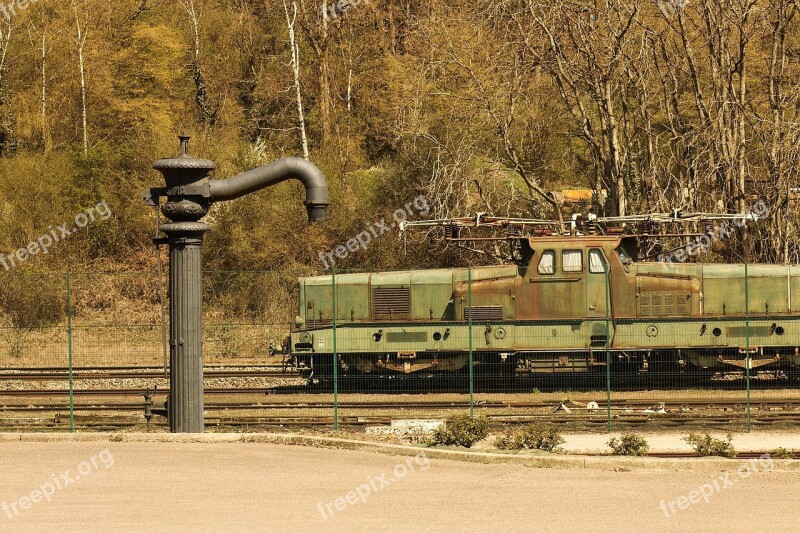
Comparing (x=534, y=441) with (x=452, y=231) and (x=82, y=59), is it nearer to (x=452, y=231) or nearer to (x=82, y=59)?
(x=452, y=231)

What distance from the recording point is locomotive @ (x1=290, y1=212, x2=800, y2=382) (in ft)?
67.7

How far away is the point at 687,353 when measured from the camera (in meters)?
20.8

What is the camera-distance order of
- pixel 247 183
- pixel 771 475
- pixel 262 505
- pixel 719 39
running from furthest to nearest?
pixel 719 39
pixel 247 183
pixel 771 475
pixel 262 505

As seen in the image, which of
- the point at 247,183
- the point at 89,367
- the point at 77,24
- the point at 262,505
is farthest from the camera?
the point at 77,24

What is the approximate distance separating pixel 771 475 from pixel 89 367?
12814 mm

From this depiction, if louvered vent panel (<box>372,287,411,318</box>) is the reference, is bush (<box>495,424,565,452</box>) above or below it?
below

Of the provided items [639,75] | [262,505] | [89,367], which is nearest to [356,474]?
[262,505]

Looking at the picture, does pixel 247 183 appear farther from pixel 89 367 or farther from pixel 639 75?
pixel 639 75

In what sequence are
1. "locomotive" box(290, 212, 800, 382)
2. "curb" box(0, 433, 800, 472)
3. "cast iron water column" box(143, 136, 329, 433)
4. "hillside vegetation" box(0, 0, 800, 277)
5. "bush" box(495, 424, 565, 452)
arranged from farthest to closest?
"hillside vegetation" box(0, 0, 800, 277) → "locomotive" box(290, 212, 800, 382) → "cast iron water column" box(143, 136, 329, 433) → "bush" box(495, 424, 565, 452) → "curb" box(0, 433, 800, 472)

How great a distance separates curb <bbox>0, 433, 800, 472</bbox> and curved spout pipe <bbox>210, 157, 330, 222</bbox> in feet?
10.4

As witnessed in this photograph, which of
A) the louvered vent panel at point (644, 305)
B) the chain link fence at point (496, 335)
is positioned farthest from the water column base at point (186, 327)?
the louvered vent panel at point (644, 305)

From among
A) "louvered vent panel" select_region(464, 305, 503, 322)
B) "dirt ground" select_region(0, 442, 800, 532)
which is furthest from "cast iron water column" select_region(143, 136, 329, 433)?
"louvered vent panel" select_region(464, 305, 503, 322)

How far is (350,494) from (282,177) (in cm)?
517

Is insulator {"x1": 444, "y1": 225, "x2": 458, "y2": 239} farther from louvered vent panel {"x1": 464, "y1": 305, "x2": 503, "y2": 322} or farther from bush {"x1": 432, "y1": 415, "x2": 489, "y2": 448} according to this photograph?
bush {"x1": 432, "y1": 415, "x2": 489, "y2": 448}
